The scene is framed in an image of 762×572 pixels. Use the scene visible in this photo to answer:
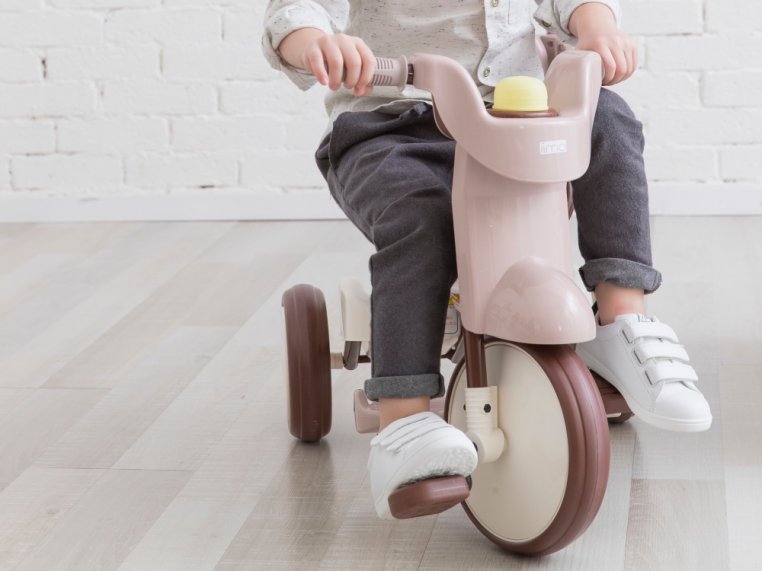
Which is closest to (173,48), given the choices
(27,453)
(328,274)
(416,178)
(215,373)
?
(328,274)

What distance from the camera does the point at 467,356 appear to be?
3.23 ft

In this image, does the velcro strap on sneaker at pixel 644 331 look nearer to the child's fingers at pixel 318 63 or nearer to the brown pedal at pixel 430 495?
the brown pedal at pixel 430 495

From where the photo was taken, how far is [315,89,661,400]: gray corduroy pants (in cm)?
99

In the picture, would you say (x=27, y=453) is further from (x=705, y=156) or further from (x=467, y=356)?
(x=705, y=156)

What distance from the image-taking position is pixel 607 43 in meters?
1.03

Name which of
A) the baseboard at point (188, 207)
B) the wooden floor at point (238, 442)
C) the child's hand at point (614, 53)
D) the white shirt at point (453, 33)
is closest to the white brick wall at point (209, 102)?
the baseboard at point (188, 207)

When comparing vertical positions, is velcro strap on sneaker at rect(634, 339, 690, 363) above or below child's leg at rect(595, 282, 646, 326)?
below

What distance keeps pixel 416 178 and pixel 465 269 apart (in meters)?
0.12

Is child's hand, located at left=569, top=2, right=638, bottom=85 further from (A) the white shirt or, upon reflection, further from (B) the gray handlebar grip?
(B) the gray handlebar grip

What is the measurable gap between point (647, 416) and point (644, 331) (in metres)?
0.08

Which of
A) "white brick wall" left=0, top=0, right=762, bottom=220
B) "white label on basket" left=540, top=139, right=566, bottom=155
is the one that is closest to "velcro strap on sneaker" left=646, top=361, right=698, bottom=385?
"white label on basket" left=540, top=139, right=566, bottom=155

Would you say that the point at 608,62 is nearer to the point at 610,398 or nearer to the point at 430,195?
the point at 430,195

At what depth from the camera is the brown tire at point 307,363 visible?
4.03 ft

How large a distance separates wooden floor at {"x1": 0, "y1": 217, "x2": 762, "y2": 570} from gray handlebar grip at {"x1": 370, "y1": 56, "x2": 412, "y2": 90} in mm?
386
